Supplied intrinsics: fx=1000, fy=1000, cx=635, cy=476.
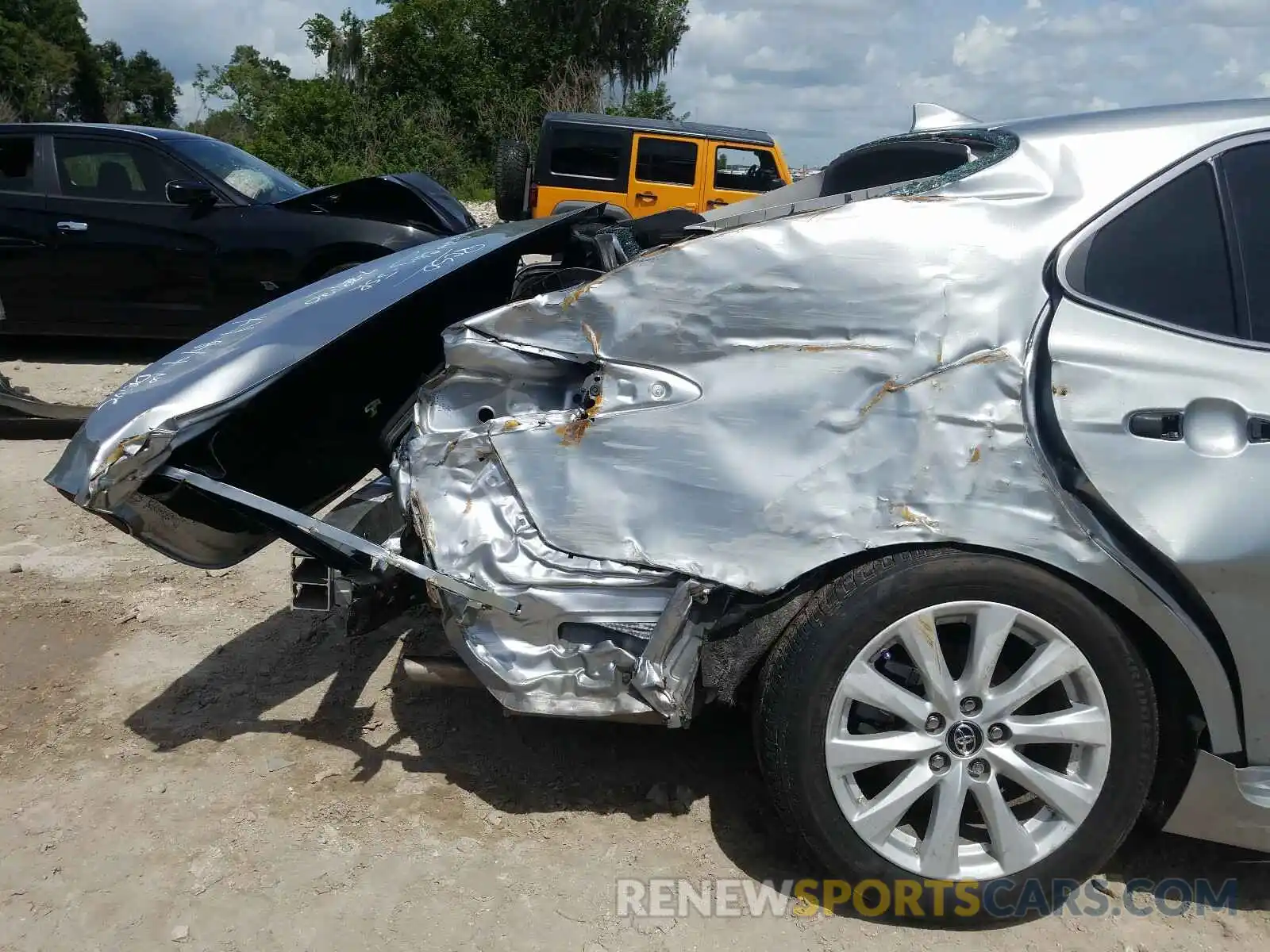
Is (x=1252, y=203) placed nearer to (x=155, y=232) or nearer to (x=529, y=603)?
(x=529, y=603)

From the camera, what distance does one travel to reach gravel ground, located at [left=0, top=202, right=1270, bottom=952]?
7.77 ft

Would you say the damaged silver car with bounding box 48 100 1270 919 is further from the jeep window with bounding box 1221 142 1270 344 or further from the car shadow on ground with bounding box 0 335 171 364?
the car shadow on ground with bounding box 0 335 171 364

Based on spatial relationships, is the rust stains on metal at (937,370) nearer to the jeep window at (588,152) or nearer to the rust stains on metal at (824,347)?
the rust stains on metal at (824,347)

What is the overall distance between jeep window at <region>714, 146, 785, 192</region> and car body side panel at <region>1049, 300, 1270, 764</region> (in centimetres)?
1145

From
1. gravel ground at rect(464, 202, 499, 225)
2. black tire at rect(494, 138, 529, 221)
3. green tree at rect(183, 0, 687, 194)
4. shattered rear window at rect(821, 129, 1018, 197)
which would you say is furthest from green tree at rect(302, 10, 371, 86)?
shattered rear window at rect(821, 129, 1018, 197)

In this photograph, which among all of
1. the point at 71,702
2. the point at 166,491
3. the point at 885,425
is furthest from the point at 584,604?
the point at 71,702

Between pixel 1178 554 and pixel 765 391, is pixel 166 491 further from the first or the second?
pixel 1178 554

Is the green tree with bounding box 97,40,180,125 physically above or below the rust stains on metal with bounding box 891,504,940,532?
above

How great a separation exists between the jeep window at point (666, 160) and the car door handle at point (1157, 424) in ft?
38.4

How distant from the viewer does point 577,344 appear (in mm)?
2418

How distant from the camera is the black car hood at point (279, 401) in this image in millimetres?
2486

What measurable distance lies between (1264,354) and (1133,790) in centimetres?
103

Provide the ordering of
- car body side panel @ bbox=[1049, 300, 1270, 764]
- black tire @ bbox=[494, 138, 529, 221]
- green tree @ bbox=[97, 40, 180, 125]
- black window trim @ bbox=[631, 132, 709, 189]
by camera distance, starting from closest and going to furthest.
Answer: car body side panel @ bbox=[1049, 300, 1270, 764] → black window trim @ bbox=[631, 132, 709, 189] → black tire @ bbox=[494, 138, 529, 221] → green tree @ bbox=[97, 40, 180, 125]

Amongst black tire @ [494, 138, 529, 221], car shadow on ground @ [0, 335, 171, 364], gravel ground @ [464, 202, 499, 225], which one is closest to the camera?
car shadow on ground @ [0, 335, 171, 364]
